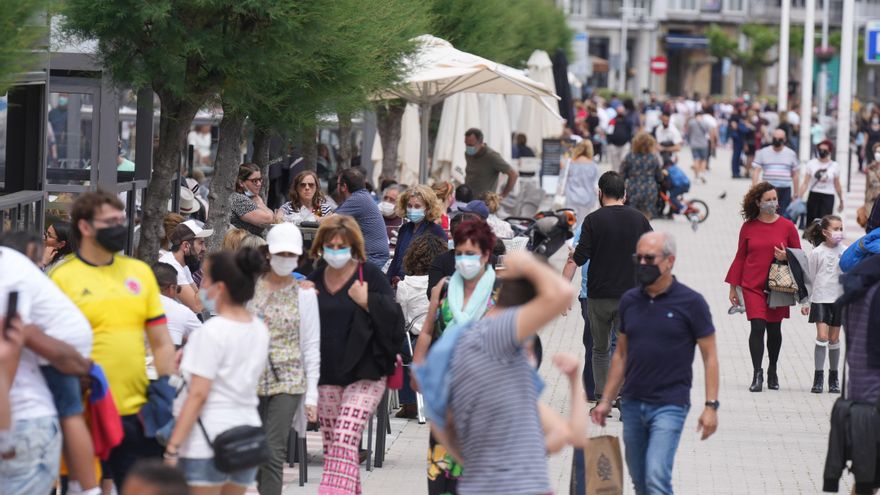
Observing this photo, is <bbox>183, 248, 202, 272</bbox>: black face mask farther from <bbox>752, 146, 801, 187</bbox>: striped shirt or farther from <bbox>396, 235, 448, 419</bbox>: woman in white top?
<bbox>752, 146, 801, 187</bbox>: striped shirt

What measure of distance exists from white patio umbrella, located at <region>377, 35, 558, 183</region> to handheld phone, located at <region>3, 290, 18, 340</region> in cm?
1036

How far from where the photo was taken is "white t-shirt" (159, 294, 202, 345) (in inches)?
333

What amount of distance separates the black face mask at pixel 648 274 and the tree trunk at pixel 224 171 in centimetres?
656

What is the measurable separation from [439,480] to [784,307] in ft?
17.7

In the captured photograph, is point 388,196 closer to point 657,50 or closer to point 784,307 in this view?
point 784,307

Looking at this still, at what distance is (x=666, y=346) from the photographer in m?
7.36

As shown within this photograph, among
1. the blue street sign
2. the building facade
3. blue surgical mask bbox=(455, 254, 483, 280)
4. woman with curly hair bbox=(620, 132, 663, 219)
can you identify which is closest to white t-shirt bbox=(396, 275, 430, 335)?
blue surgical mask bbox=(455, 254, 483, 280)

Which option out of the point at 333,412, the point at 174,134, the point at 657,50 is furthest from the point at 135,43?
the point at 657,50

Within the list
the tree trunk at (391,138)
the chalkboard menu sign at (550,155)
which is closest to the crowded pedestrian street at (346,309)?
the tree trunk at (391,138)

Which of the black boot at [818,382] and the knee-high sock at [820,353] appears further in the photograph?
the black boot at [818,382]

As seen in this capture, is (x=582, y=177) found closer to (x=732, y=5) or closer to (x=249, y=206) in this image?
(x=249, y=206)

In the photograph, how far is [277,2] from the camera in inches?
416

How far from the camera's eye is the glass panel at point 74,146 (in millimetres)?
14273

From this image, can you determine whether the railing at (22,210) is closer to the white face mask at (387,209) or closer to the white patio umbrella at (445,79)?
the white face mask at (387,209)
